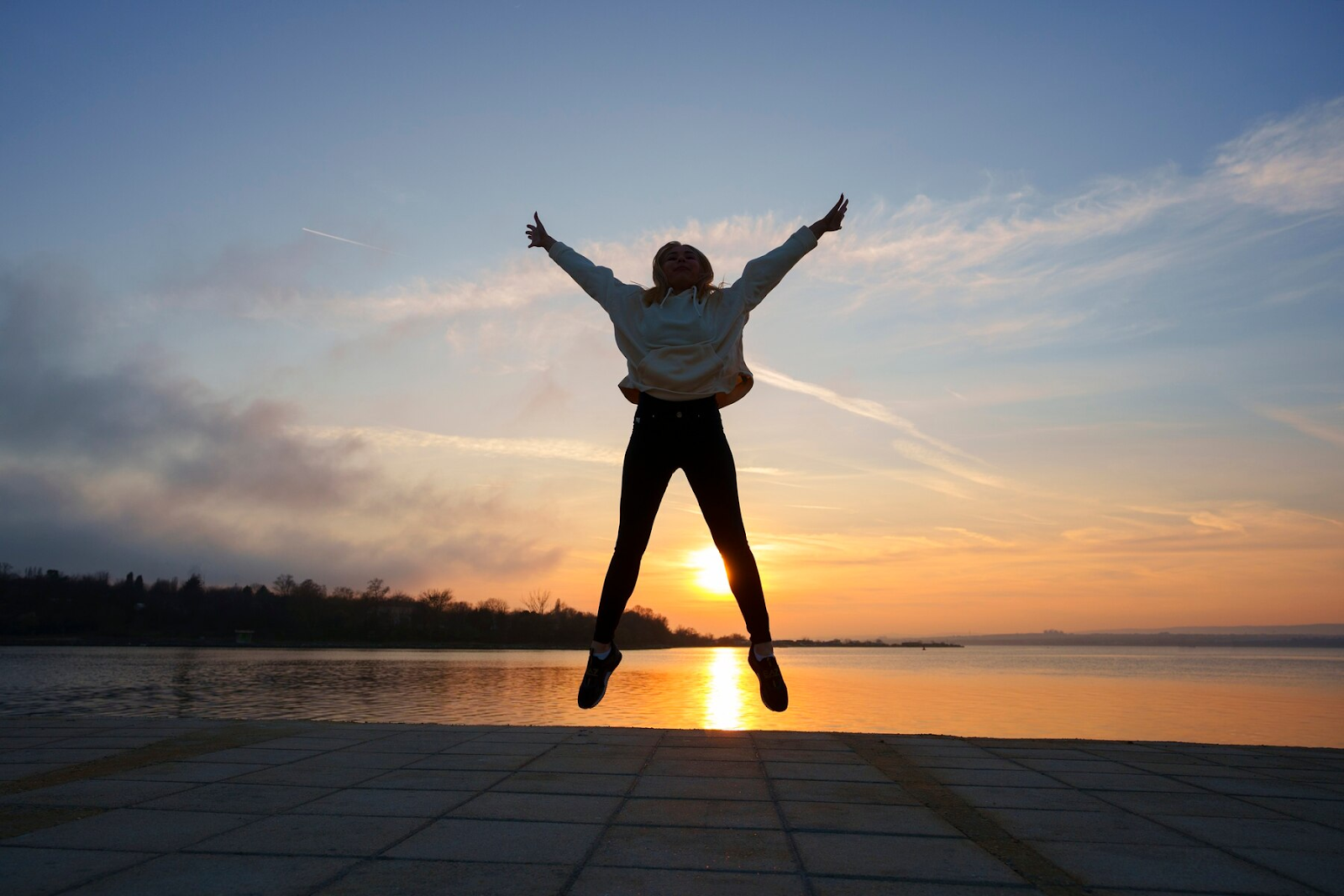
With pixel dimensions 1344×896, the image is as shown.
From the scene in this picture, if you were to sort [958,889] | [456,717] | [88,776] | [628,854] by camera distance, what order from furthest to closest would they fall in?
[456,717]
[88,776]
[628,854]
[958,889]

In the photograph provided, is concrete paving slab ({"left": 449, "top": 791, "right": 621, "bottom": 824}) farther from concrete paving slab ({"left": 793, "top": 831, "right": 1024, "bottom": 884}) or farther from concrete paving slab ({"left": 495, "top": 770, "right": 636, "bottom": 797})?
concrete paving slab ({"left": 793, "top": 831, "right": 1024, "bottom": 884})

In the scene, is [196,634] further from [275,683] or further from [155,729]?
[155,729]

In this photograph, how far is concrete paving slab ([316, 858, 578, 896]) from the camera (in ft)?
8.23

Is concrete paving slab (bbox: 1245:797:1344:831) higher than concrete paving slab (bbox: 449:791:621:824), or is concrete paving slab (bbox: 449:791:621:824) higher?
concrete paving slab (bbox: 449:791:621:824)

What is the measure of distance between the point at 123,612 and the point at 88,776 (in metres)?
156

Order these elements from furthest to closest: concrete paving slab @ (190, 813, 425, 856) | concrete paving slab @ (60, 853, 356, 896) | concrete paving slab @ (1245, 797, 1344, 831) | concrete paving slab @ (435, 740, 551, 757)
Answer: concrete paving slab @ (435, 740, 551, 757) → concrete paving slab @ (1245, 797, 1344, 831) → concrete paving slab @ (190, 813, 425, 856) → concrete paving slab @ (60, 853, 356, 896)

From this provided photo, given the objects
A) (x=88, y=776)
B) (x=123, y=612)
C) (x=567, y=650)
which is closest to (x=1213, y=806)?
(x=88, y=776)

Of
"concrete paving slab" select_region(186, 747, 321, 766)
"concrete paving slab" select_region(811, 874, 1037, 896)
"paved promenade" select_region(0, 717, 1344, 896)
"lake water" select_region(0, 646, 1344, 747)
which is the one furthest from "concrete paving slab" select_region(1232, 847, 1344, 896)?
"lake water" select_region(0, 646, 1344, 747)

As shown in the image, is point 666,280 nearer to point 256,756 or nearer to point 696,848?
point 696,848

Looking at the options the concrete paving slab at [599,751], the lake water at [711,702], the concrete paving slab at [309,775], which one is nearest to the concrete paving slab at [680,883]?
the concrete paving slab at [309,775]

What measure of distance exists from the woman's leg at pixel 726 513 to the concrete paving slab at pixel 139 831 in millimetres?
2458

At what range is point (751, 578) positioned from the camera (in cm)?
441

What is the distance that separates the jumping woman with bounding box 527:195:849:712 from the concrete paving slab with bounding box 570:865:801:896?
149 cm

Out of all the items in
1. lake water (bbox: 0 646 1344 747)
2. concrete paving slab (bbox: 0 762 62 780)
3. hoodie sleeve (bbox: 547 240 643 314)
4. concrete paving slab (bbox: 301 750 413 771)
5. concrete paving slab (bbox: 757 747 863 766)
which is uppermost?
hoodie sleeve (bbox: 547 240 643 314)
